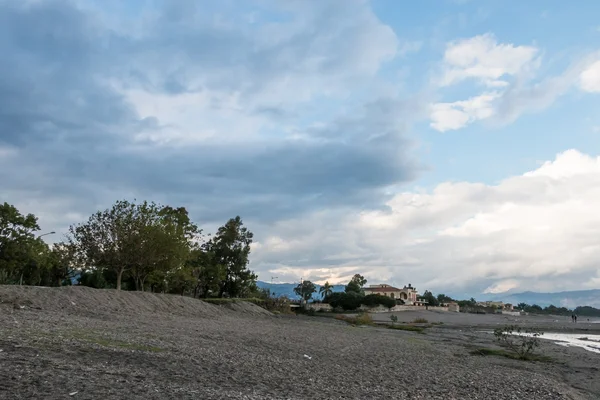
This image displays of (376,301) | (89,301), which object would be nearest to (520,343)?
(89,301)

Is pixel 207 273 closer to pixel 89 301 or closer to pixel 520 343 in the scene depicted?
pixel 89 301

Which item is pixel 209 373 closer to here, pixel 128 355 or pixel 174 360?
pixel 174 360

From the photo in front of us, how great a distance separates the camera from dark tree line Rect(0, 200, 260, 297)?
161 ft

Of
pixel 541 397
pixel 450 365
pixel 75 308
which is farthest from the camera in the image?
pixel 75 308

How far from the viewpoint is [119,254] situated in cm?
4872

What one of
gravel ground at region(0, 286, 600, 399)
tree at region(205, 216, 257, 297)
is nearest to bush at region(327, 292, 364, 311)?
tree at region(205, 216, 257, 297)

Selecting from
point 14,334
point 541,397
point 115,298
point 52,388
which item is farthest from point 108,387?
point 115,298

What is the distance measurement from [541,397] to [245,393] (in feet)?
31.0

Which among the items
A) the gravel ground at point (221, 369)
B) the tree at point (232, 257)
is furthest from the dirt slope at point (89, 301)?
the tree at point (232, 257)

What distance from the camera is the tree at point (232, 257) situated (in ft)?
262

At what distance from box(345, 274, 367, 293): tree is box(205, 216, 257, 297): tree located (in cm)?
5654

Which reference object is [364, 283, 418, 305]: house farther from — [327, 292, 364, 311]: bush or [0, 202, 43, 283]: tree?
[0, 202, 43, 283]: tree

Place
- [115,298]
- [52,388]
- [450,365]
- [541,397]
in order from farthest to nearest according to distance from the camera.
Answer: [115,298] < [450,365] < [541,397] < [52,388]

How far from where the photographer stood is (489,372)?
2016 cm
